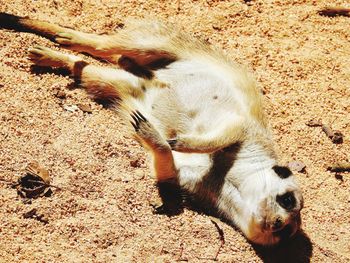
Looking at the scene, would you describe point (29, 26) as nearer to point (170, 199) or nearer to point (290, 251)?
point (170, 199)

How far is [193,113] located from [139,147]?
1.58 ft

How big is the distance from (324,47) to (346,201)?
1.64 metres

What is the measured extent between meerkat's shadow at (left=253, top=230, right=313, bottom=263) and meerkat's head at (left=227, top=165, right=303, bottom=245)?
0.09 meters

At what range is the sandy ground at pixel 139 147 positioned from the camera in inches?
117

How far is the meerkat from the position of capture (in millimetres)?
3395

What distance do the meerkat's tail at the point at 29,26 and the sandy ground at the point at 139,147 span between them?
0.05m

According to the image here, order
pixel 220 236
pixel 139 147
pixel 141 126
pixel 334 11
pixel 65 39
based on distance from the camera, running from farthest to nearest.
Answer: pixel 334 11 < pixel 65 39 < pixel 139 147 < pixel 141 126 < pixel 220 236

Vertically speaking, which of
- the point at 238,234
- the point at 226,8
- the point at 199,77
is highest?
the point at 226,8

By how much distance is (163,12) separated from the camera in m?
4.62

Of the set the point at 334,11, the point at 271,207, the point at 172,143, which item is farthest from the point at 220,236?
the point at 334,11

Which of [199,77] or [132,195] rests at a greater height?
[199,77]

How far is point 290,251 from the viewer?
344cm

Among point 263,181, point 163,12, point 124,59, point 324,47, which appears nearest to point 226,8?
point 163,12

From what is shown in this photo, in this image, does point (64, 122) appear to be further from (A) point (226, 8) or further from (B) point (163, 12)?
(A) point (226, 8)
